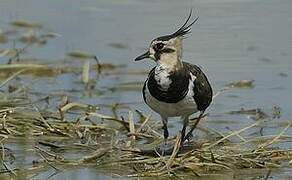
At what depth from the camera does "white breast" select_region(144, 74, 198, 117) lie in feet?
21.9

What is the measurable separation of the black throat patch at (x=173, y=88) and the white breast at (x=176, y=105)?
1.0 inches

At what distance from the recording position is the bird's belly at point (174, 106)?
667cm

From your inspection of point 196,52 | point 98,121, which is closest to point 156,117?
point 98,121

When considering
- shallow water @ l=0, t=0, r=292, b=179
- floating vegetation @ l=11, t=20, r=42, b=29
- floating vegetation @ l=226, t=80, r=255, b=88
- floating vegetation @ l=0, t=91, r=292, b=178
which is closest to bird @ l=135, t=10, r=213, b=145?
floating vegetation @ l=0, t=91, r=292, b=178

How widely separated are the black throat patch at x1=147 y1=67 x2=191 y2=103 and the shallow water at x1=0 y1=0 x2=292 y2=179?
0.92 metres

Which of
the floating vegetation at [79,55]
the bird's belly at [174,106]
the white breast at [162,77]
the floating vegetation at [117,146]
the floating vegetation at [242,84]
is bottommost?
the floating vegetation at [117,146]

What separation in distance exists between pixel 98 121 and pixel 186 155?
1233mm

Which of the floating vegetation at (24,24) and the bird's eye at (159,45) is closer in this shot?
the bird's eye at (159,45)

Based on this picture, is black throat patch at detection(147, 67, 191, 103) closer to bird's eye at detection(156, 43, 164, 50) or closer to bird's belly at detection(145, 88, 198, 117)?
bird's belly at detection(145, 88, 198, 117)

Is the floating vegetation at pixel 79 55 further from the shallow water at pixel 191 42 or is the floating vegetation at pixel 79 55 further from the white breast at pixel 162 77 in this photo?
the white breast at pixel 162 77

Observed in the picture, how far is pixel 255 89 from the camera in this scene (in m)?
8.59

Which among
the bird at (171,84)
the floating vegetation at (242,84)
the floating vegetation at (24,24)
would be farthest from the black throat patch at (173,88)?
the floating vegetation at (24,24)

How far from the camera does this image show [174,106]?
263 inches

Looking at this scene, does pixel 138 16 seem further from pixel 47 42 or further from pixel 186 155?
pixel 186 155
